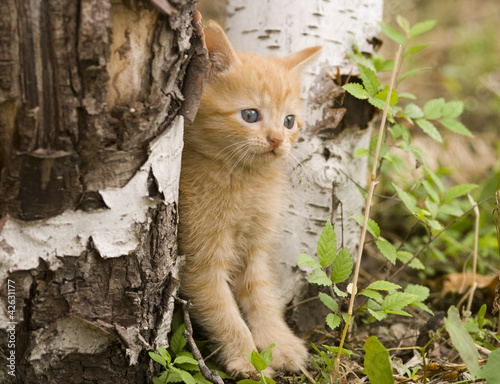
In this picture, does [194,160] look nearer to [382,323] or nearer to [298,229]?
[298,229]

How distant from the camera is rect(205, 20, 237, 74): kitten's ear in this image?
1.67m

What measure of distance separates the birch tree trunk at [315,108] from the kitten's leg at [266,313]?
12 cm

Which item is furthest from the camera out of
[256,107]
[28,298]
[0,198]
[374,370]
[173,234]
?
[256,107]

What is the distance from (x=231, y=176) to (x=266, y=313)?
1.89ft

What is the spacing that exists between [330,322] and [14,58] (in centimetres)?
114

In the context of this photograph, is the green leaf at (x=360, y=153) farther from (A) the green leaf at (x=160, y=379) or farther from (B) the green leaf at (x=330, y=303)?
(A) the green leaf at (x=160, y=379)

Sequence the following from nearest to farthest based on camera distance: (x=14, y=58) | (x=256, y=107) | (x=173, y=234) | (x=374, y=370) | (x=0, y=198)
A: (x=14, y=58)
(x=0, y=198)
(x=374, y=370)
(x=173, y=234)
(x=256, y=107)

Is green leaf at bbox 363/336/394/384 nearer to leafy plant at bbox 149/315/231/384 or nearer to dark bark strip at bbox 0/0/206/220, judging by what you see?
leafy plant at bbox 149/315/231/384

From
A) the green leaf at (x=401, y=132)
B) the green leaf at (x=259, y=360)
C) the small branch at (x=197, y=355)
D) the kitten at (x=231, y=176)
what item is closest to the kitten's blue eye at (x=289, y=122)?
the kitten at (x=231, y=176)

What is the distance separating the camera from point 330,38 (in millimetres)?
2053

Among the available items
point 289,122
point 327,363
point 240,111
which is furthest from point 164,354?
point 289,122

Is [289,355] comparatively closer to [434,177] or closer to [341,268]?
[341,268]

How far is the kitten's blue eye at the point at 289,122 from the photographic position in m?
1.88

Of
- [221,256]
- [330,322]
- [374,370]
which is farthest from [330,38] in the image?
[374,370]
